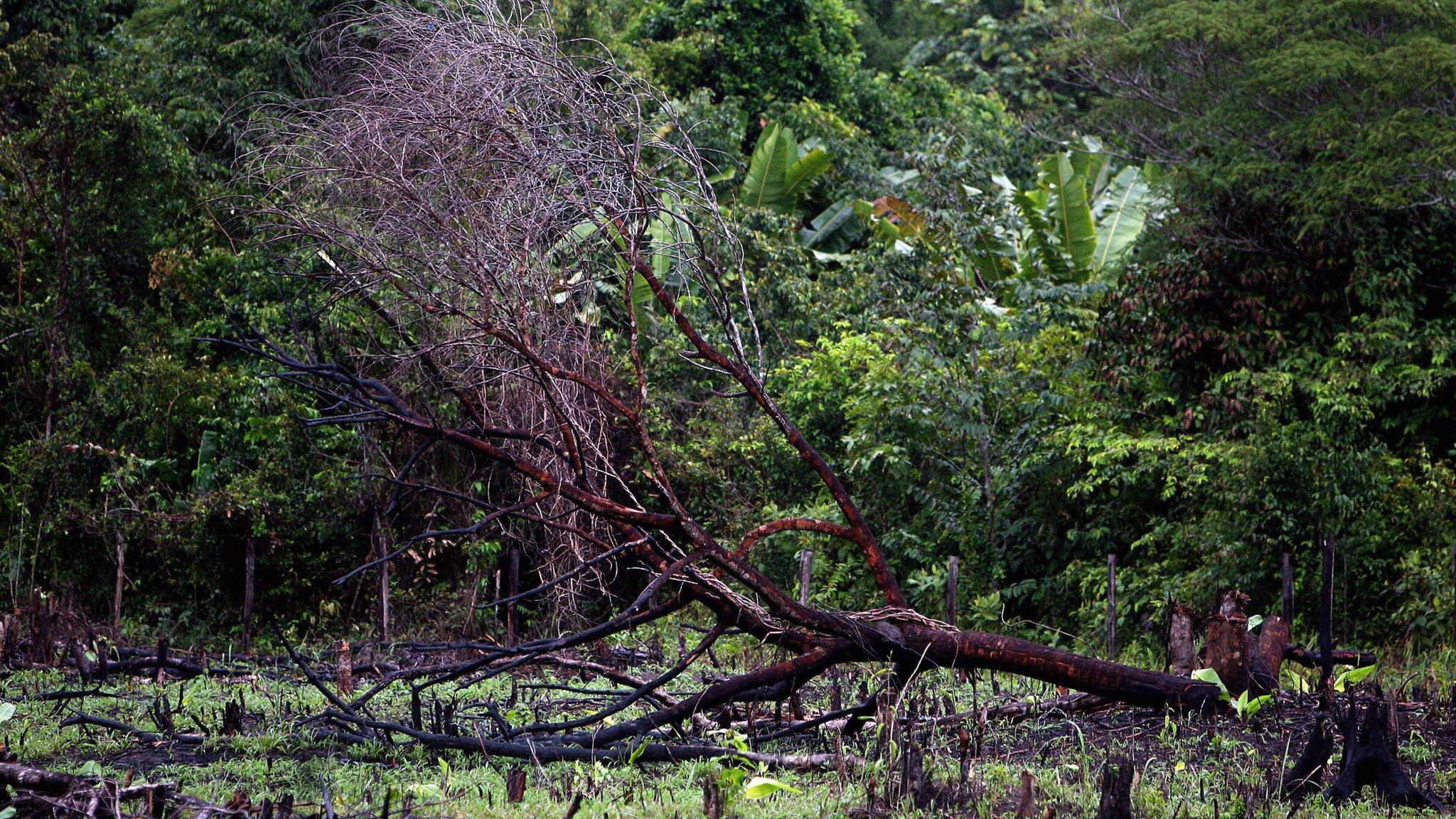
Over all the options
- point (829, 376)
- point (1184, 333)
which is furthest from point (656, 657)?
point (1184, 333)

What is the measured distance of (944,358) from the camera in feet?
39.7

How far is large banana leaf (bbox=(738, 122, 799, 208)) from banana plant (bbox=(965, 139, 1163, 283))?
2.44m

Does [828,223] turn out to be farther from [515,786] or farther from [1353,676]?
[515,786]

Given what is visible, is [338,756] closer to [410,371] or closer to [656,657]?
[656,657]

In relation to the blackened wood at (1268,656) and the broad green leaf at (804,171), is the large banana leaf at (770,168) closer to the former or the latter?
the broad green leaf at (804,171)

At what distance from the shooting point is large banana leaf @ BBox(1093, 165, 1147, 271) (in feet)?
49.3

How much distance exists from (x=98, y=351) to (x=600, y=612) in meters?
5.93

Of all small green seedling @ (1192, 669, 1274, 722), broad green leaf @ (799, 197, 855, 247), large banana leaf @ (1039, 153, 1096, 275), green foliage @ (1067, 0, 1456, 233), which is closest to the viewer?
small green seedling @ (1192, 669, 1274, 722)

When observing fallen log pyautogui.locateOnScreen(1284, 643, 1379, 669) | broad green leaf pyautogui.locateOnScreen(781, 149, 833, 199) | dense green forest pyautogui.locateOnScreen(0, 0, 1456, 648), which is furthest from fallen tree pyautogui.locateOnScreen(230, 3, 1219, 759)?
broad green leaf pyautogui.locateOnScreen(781, 149, 833, 199)

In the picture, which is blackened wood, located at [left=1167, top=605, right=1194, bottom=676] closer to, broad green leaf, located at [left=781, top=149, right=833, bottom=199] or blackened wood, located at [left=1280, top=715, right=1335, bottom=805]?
blackened wood, located at [left=1280, top=715, right=1335, bottom=805]

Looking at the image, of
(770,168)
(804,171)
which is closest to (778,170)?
(770,168)

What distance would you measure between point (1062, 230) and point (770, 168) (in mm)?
3643

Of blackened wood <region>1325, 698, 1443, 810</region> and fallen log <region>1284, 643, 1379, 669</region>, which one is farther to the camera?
fallen log <region>1284, 643, 1379, 669</region>

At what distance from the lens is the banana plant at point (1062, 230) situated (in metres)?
13.9
